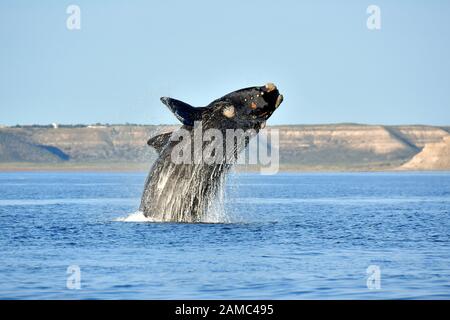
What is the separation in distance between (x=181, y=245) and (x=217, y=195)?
2525mm

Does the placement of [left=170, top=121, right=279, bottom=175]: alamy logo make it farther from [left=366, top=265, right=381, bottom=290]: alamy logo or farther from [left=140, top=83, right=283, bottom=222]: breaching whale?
[left=366, top=265, right=381, bottom=290]: alamy logo

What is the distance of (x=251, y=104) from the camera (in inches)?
1073

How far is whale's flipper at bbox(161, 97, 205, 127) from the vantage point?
90.6ft

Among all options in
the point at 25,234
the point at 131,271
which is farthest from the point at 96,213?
the point at 131,271

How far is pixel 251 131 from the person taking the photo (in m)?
27.6

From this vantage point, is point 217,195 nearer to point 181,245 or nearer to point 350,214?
point 181,245

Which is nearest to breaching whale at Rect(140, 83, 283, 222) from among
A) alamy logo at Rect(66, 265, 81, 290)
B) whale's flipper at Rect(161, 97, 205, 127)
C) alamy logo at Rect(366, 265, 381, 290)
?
whale's flipper at Rect(161, 97, 205, 127)

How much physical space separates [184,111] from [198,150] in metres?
1.29

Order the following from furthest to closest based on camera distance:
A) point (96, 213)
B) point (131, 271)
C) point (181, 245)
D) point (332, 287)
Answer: point (96, 213) → point (181, 245) → point (131, 271) → point (332, 287)

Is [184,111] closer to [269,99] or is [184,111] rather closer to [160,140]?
[160,140]

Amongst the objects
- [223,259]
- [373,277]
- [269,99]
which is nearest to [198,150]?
[269,99]

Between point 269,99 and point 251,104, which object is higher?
point 269,99

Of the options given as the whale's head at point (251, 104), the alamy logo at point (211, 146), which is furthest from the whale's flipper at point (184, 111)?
the whale's head at point (251, 104)

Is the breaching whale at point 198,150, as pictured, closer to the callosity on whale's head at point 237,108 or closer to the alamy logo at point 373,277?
the callosity on whale's head at point 237,108
